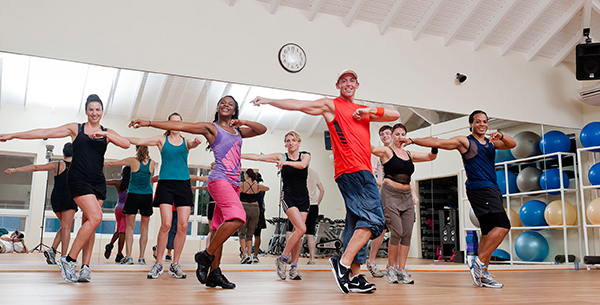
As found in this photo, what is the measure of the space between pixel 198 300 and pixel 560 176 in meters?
6.89

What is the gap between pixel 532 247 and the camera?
725 centimetres

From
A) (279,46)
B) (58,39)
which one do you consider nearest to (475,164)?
(279,46)

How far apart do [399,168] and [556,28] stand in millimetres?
4918

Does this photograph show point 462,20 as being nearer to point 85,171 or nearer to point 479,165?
point 479,165

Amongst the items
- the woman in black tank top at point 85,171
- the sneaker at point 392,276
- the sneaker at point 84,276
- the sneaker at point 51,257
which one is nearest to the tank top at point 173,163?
the woman in black tank top at point 85,171

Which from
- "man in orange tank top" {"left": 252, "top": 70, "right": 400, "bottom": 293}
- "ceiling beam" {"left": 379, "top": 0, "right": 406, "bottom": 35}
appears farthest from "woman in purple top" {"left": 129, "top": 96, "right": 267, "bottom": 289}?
"ceiling beam" {"left": 379, "top": 0, "right": 406, "bottom": 35}

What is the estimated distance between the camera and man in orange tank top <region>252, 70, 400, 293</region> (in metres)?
3.00

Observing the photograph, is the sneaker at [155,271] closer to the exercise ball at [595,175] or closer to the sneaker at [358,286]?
the sneaker at [358,286]

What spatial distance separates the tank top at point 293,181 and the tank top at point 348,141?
3.89 feet

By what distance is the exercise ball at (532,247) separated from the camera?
7250mm

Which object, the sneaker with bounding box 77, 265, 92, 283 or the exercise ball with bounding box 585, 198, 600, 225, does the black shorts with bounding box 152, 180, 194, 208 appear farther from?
the exercise ball with bounding box 585, 198, 600, 225

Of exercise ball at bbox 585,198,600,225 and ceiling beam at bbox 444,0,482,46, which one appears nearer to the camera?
ceiling beam at bbox 444,0,482,46

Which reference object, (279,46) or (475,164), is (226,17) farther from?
(475,164)

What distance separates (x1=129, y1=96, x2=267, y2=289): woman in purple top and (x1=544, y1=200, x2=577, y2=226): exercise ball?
19.6 feet
